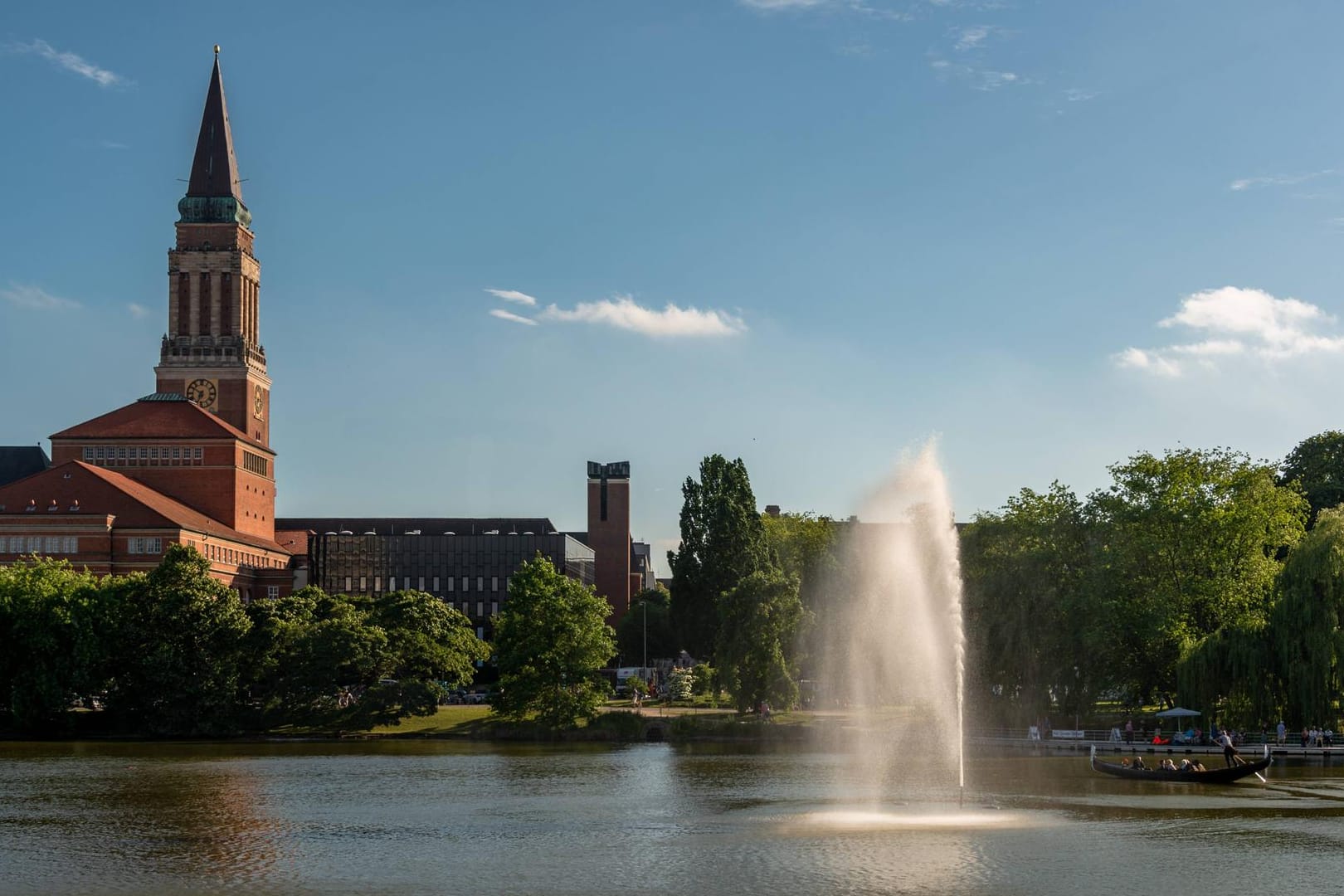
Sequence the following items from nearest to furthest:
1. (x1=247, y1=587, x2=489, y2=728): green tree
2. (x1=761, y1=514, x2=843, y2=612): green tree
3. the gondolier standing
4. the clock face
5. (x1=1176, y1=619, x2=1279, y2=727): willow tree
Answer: the gondolier standing
(x1=1176, y1=619, x2=1279, y2=727): willow tree
(x1=247, y1=587, x2=489, y2=728): green tree
(x1=761, y1=514, x2=843, y2=612): green tree
the clock face

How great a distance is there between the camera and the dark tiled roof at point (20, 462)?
15788cm

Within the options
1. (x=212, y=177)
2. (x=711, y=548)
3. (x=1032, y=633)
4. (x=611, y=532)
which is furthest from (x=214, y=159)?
(x=1032, y=633)

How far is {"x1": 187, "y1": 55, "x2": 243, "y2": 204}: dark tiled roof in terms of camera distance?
165m

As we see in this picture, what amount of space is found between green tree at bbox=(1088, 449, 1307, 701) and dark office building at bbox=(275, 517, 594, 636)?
8779 cm

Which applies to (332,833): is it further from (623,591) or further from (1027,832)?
(623,591)

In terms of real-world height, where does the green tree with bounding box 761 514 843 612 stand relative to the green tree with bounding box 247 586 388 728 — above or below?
above

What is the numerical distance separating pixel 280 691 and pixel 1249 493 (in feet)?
205

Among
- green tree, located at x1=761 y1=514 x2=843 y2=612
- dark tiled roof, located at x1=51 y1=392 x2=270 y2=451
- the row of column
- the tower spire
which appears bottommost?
green tree, located at x1=761 y1=514 x2=843 y2=612

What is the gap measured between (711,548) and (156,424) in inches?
2572

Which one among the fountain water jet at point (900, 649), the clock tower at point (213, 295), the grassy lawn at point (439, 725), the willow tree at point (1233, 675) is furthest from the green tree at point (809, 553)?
the clock tower at point (213, 295)

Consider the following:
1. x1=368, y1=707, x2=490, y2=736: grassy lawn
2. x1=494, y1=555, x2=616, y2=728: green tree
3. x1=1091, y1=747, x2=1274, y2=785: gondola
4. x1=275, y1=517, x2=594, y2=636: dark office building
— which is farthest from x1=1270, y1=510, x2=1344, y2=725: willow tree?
x1=275, y1=517, x2=594, y2=636: dark office building

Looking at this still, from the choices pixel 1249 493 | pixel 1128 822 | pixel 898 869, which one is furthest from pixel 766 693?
pixel 898 869

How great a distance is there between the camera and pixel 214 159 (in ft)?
544

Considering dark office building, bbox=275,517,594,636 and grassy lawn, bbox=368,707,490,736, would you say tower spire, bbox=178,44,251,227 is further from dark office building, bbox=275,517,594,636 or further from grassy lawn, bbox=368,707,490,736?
grassy lawn, bbox=368,707,490,736
